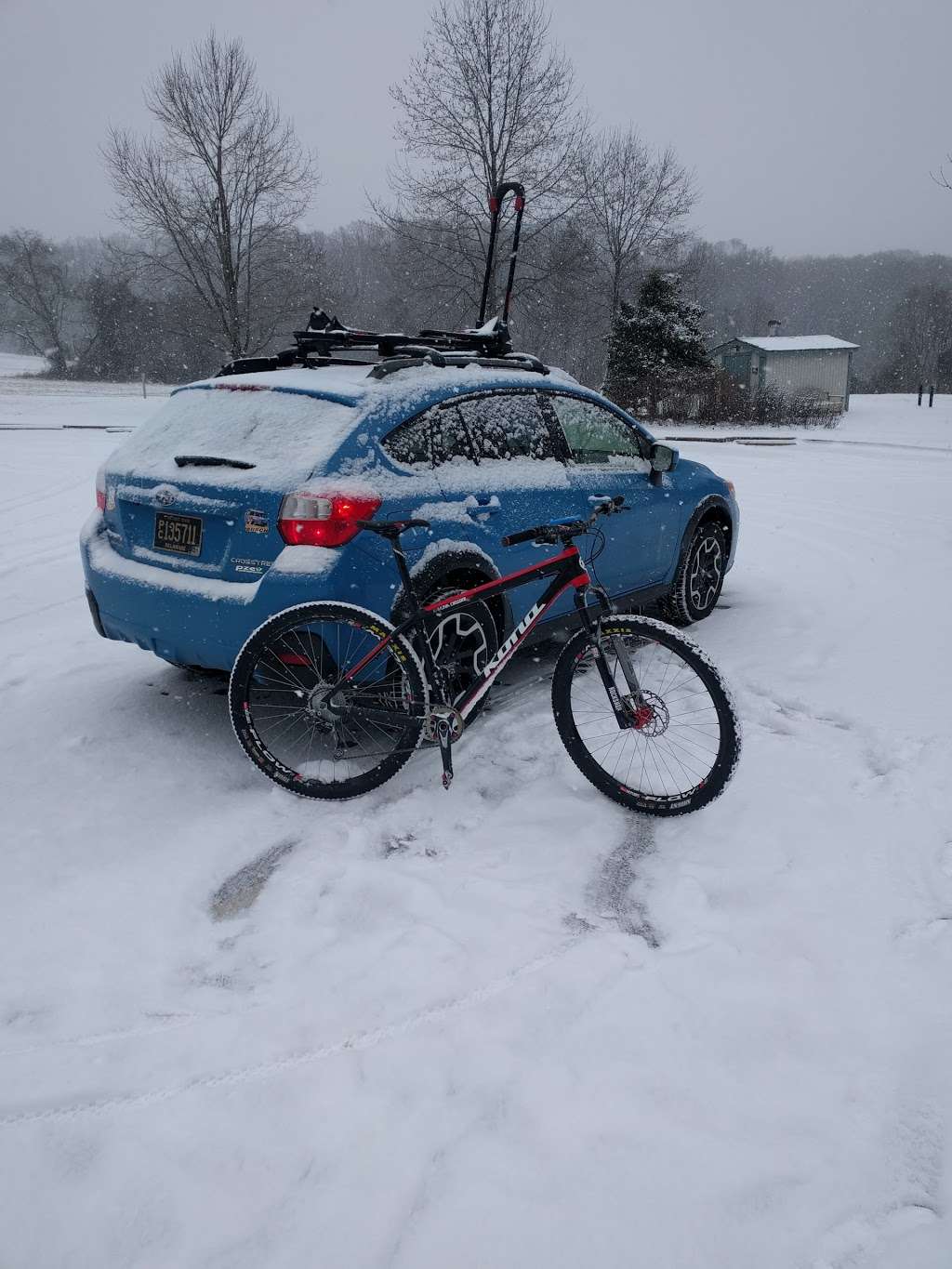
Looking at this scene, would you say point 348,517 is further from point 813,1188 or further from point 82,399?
point 82,399

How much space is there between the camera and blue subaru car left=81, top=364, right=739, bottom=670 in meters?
3.23

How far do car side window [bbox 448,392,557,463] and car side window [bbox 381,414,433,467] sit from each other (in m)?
0.28

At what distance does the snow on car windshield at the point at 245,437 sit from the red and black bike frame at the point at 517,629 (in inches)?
21.3

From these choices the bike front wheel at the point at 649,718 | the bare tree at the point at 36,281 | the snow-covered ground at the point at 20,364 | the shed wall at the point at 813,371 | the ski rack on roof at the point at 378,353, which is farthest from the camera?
the bare tree at the point at 36,281

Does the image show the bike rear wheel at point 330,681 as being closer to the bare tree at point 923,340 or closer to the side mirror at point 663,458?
the side mirror at point 663,458

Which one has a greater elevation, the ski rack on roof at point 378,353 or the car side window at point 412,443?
the ski rack on roof at point 378,353

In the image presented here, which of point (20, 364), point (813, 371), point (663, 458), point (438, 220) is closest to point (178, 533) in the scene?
point (663, 458)

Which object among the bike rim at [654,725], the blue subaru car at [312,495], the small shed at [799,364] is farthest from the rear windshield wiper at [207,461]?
the small shed at [799,364]

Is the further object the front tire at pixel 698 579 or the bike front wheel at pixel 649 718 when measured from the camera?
the front tire at pixel 698 579

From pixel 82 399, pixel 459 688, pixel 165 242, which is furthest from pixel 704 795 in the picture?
pixel 82 399

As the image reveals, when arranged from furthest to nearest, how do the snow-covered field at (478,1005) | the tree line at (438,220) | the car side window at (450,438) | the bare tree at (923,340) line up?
1. the bare tree at (923,340)
2. the tree line at (438,220)
3. the car side window at (450,438)
4. the snow-covered field at (478,1005)

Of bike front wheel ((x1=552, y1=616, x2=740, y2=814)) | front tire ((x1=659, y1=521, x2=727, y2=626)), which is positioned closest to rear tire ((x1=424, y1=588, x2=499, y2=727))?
bike front wheel ((x1=552, y1=616, x2=740, y2=814))

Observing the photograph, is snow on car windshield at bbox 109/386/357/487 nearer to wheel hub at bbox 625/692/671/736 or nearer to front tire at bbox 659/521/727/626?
wheel hub at bbox 625/692/671/736

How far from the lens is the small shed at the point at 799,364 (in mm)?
46469
